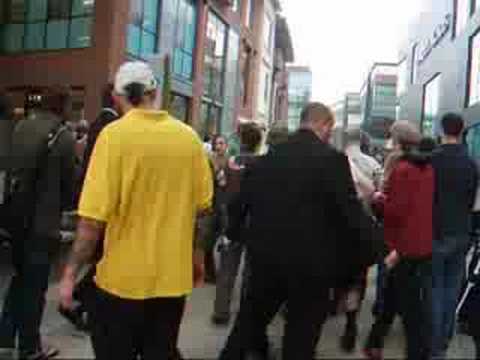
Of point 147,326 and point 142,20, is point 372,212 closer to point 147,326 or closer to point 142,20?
point 147,326

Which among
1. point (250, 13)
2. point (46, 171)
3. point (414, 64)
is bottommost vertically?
point (46, 171)

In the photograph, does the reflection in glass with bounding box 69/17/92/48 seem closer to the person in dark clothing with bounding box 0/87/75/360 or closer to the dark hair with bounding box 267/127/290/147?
the dark hair with bounding box 267/127/290/147

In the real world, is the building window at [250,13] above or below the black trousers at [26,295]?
above

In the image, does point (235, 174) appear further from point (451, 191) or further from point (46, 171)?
point (46, 171)

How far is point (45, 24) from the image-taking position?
68.7ft

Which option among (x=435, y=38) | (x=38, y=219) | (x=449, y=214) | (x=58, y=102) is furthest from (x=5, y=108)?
(x=435, y=38)

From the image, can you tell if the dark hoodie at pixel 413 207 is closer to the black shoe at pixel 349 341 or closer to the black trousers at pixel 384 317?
the black trousers at pixel 384 317

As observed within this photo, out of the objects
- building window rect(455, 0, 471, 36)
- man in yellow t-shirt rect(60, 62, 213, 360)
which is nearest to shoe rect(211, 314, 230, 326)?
man in yellow t-shirt rect(60, 62, 213, 360)

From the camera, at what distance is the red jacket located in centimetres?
497

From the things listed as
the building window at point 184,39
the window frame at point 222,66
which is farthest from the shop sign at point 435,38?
the building window at point 184,39

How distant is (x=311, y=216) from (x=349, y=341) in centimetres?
251

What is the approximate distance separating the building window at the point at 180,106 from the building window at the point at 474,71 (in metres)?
10.4

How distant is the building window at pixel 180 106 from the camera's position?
24.4 metres

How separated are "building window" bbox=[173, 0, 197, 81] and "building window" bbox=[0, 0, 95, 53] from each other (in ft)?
14.3
